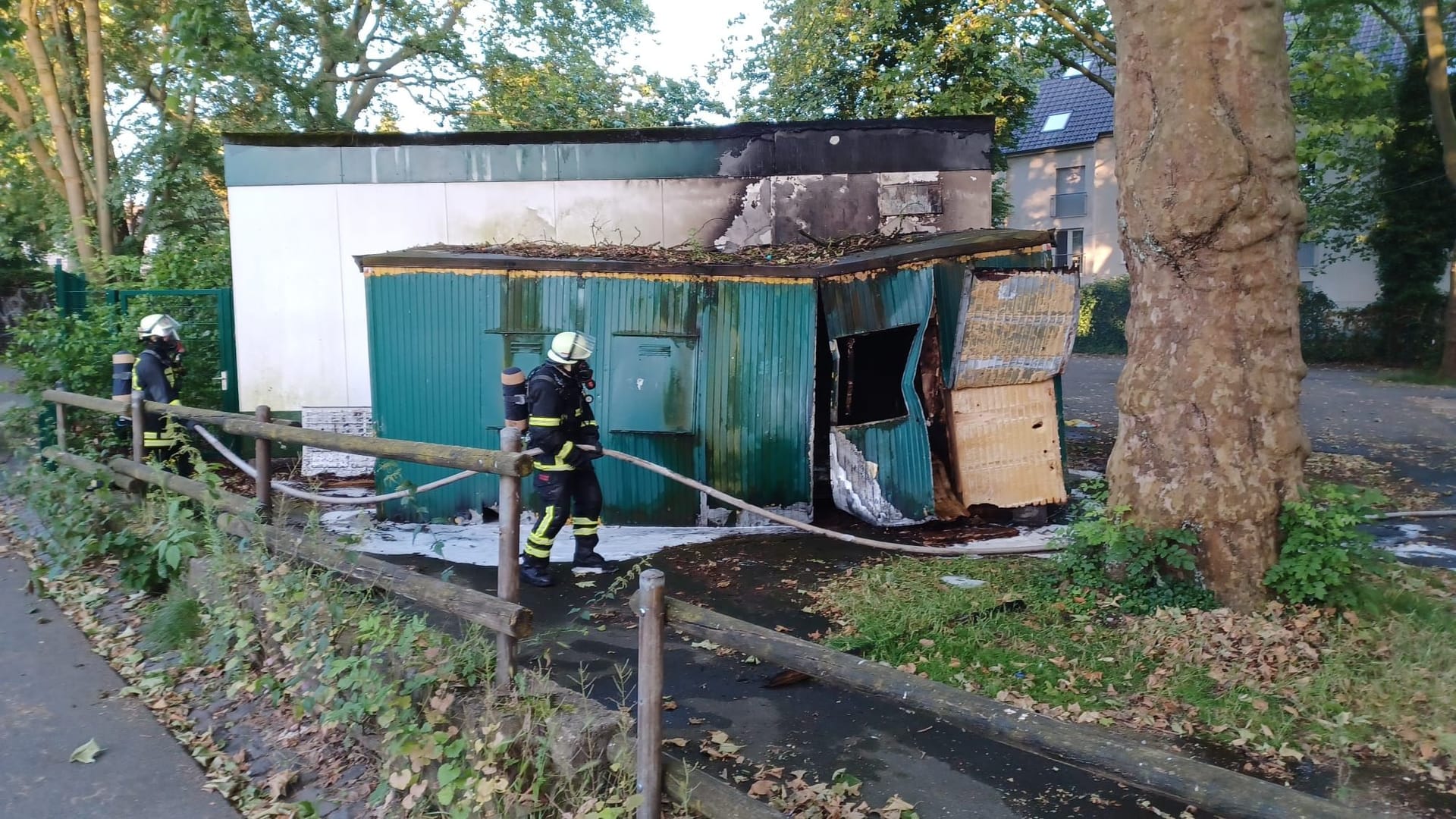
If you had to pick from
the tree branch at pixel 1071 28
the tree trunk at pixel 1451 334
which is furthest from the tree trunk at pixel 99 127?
the tree trunk at pixel 1451 334

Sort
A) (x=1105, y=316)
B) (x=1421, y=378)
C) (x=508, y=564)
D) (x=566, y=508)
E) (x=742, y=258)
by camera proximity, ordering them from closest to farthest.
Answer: (x=508, y=564), (x=566, y=508), (x=742, y=258), (x=1421, y=378), (x=1105, y=316)

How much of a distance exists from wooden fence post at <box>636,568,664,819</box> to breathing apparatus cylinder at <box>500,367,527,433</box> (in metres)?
4.05

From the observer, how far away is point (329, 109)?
16.0m

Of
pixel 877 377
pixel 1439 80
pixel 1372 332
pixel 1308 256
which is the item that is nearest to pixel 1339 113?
pixel 1439 80

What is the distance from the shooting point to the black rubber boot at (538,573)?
6.14 metres

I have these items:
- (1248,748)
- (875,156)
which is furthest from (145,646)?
(875,156)

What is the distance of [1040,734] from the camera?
2.23 metres

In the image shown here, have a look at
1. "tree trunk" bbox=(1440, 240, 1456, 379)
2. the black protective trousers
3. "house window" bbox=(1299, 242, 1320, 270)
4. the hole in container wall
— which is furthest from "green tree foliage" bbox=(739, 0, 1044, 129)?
"house window" bbox=(1299, 242, 1320, 270)

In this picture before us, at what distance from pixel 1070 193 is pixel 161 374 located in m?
29.0

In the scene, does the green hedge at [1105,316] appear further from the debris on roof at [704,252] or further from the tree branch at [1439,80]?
the debris on roof at [704,252]

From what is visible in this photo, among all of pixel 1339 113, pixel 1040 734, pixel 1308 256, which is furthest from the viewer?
pixel 1308 256

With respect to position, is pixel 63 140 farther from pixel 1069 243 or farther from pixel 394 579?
pixel 1069 243

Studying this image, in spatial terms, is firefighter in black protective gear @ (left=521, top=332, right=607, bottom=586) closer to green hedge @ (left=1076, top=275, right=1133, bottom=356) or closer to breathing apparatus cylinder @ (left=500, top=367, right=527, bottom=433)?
breathing apparatus cylinder @ (left=500, top=367, right=527, bottom=433)

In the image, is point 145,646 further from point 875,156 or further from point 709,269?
point 875,156
